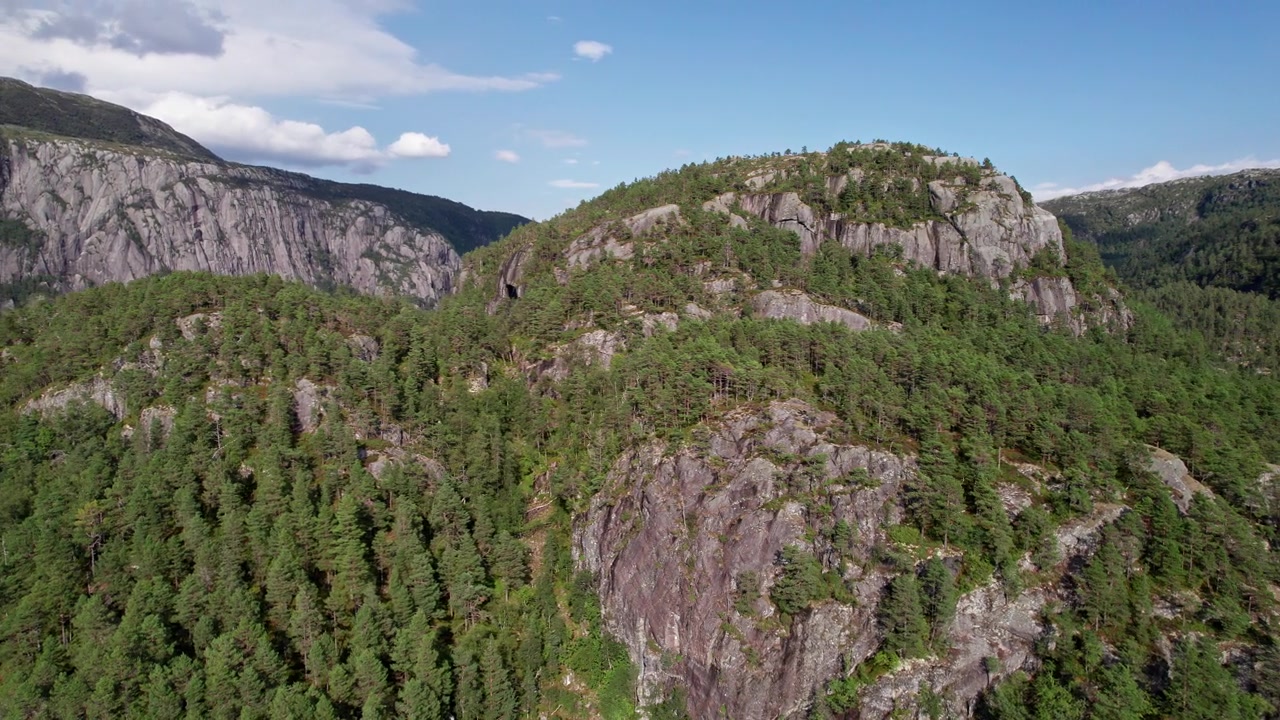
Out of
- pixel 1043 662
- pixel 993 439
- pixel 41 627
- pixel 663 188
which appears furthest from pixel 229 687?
pixel 663 188

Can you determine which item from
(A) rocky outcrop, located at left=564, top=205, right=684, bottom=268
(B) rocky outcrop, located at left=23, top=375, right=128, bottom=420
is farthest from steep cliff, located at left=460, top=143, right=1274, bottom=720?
(B) rocky outcrop, located at left=23, top=375, right=128, bottom=420

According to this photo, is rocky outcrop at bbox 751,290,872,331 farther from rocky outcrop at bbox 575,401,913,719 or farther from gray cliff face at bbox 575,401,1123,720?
rocky outcrop at bbox 575,401,913,719

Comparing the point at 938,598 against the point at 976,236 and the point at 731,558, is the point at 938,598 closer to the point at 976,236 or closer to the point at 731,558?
the point at 731,558

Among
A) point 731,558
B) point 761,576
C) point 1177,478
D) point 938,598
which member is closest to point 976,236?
point 1177,478

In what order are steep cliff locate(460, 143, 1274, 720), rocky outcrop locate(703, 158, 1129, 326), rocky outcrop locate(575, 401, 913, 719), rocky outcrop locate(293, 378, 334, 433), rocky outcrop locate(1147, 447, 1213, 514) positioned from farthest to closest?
rocky outcrop locate(703, 158, 1129, 326), rocky outcrop locate(293, 378, 334, 433), rocky outcrop locate(1147, 447, 1213, 514), rocky outcrop locate(575, 401, 913, 719), steep cliff locate(460, 143, 1274, 720)

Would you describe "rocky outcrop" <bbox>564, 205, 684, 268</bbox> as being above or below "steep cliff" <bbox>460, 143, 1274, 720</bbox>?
above

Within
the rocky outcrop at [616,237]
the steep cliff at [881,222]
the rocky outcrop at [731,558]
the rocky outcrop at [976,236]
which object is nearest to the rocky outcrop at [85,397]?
the steep cliff at [881,222]

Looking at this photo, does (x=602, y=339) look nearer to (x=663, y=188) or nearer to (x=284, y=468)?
(x=284, y=468)
